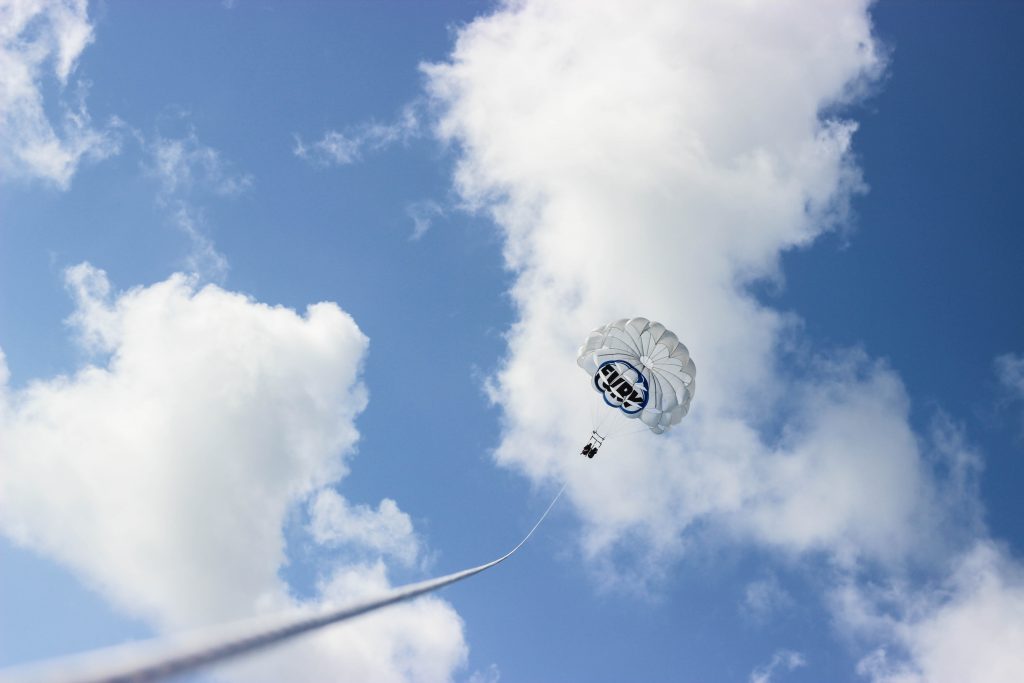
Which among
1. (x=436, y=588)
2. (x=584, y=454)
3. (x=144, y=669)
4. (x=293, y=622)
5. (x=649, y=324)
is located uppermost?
(x=649, y=324)

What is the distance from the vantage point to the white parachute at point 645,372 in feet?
152

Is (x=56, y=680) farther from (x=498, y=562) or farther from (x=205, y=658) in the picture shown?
(x=498, y=562)

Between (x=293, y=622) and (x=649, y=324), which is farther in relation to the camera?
(x=649, y=324)

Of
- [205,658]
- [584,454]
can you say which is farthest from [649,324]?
[205,658]

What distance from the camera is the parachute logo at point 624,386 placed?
46.8 metres

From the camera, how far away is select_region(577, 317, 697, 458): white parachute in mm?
46344

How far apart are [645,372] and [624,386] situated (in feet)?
5.57

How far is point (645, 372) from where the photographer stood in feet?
154

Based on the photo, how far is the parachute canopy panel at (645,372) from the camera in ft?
152

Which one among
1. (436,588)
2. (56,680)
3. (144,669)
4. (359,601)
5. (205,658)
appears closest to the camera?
(56,680)

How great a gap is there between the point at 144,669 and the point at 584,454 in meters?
39.3

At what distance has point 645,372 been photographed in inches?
1850

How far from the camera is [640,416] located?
1855 inches

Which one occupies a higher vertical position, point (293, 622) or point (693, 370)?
point (693, 370)
